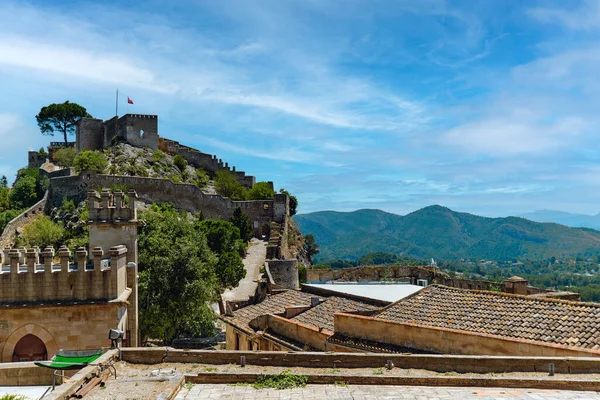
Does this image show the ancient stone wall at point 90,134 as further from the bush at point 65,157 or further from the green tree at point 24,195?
the green tree at point 24,195

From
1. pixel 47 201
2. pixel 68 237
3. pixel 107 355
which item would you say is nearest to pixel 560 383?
pixel 107 355

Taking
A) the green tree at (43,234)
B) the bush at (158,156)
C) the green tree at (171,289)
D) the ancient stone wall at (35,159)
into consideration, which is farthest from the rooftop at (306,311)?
the ancient stone wall at (35,159)

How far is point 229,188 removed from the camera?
2611 inches

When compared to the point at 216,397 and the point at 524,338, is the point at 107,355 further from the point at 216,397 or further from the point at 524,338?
the point at 524,338

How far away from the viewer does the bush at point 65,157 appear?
72.2 m

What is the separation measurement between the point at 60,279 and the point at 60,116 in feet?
258

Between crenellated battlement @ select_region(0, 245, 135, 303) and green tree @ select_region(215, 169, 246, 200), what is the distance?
51.3 meters

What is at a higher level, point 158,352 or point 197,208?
point 197,208

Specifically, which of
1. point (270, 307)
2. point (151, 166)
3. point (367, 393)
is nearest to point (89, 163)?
point (151, 166)

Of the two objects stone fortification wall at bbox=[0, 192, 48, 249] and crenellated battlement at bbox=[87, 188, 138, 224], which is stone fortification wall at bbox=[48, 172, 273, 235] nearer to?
stone fortification wall at bbox=[0, 192, 48, 249]

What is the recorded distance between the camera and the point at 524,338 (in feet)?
45.1

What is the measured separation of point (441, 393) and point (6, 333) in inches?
424

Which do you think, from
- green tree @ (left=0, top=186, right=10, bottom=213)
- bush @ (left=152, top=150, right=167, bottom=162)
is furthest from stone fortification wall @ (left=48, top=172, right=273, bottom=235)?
bush @ (left=152, top=150, right=167, bottom=162)

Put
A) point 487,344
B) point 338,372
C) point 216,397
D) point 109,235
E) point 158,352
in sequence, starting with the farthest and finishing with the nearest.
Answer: point 109,235
point 487,344
point 158,352
point 338,372
point 216,397
